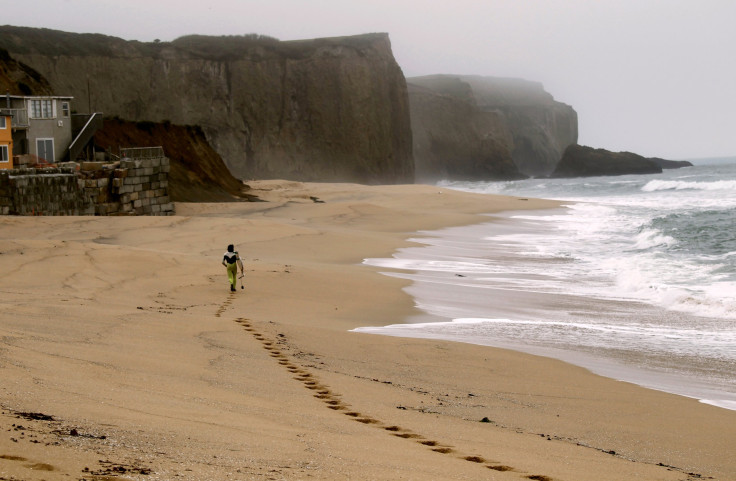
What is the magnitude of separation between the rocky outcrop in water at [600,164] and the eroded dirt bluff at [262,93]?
98.0ft

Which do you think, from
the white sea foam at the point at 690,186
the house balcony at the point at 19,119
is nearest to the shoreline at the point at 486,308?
the house balcony at the point at 19,119

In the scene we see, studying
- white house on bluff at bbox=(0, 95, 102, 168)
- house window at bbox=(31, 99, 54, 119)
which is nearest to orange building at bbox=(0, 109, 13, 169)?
white house on bluff at bbox=(0, 95, 102, 168)

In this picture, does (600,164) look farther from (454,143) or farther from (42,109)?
(42,109)

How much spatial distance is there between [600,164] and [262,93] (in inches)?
1976

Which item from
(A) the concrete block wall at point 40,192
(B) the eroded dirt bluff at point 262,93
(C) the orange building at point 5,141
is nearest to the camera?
(A) the concrete block wall at point 40,192

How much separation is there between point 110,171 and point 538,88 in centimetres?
17798

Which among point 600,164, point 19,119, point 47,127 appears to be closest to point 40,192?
point 19,119

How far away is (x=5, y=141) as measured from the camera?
29.7m

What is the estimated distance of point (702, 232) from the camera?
28969 mm

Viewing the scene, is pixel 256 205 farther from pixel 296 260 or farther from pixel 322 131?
pixel 322 131

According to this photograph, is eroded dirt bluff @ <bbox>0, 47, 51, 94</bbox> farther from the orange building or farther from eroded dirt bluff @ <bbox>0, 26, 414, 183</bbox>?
eroded dirt bluff @ <bbox>0, 26, 414, 183</bbox>

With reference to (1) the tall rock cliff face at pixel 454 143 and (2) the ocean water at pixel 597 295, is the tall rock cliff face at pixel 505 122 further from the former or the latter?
(2) the ocean water at pixel 597 295

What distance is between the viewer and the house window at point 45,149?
105ft

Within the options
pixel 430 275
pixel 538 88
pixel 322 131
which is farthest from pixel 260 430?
pixel 538 88
